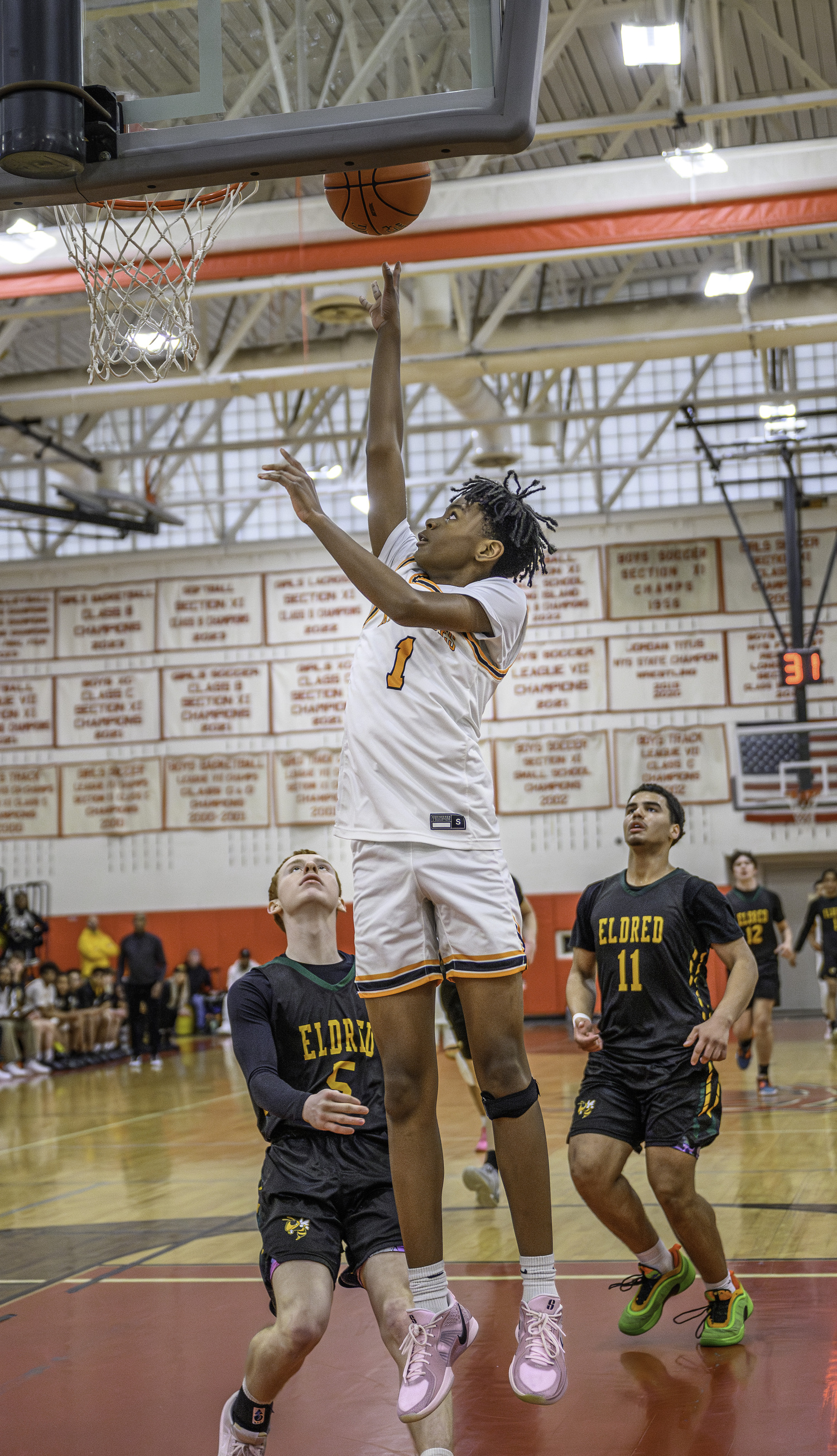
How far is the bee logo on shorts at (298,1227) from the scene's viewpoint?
3602 mm

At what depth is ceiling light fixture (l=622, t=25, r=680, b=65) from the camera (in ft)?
29.1

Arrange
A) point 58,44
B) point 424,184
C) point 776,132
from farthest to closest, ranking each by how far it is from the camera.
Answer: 1. point 776,132
2. point 424,184
3. point 58,44

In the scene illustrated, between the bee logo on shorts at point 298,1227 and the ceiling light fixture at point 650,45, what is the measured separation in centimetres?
788

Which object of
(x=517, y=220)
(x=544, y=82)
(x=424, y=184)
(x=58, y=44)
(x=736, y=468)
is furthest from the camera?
(x=736, y=468)

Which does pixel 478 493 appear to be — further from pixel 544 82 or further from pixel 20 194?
pixel 544 82

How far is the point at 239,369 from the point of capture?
52.4ft

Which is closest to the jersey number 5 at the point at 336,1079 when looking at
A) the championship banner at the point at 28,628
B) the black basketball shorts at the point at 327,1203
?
the black basketball shorts at the point at 327,1203

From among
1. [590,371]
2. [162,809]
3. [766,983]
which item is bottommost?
[766,983]

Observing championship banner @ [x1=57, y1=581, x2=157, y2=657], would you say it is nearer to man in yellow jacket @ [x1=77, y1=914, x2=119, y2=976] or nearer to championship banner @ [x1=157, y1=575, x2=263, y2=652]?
championship banner @ [x1=157, y1=575, x2=263, y2=652]

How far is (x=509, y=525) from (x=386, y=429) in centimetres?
46

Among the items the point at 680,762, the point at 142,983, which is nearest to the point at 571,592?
the point at 680,762

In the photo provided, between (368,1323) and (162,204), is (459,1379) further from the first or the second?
(162,204)

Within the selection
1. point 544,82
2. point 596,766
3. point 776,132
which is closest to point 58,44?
point 544,82

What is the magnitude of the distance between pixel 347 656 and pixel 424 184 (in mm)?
17020
